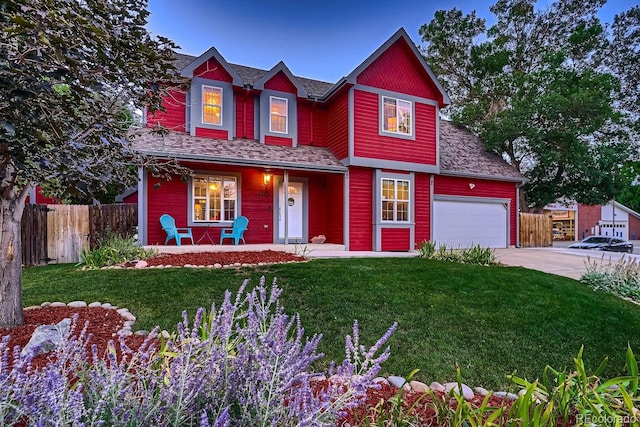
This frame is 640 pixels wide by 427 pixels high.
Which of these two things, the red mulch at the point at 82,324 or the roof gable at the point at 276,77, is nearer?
the red mulch at the point at 82,324

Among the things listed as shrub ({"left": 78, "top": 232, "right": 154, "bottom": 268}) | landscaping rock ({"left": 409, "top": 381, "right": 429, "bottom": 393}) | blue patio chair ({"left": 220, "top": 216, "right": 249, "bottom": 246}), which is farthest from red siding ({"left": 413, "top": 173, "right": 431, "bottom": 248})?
landscaping rock ({"left": 409, "top": 381, "right": 429, "bottom": 393})

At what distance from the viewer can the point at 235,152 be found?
31.6 ft

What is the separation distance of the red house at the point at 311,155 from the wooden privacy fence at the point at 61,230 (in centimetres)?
97

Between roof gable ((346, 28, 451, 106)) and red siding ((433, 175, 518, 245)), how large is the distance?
287 cm

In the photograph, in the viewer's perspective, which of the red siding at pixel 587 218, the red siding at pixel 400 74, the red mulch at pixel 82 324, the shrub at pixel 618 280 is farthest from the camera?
the red siding at pixel 587 218

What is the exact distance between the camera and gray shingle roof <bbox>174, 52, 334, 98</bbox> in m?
11.4

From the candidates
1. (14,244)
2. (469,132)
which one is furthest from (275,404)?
(469,132)

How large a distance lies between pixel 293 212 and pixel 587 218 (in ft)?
98.6

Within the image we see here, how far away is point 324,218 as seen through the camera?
38.8ft

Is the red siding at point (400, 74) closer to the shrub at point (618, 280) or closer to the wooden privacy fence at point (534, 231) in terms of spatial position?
the wooden privacy fence at point (534, 231)

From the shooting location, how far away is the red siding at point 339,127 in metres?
10.6

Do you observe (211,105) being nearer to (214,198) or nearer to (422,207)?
(214,198)

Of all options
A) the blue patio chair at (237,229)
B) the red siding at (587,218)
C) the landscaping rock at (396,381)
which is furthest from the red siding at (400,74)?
the red siding at (587,218)

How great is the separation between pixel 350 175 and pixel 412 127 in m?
→ 2.88
